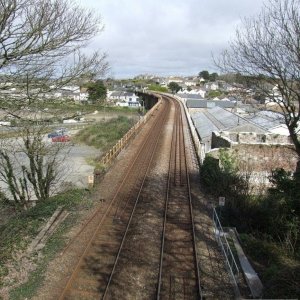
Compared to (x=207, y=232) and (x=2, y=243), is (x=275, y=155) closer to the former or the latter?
(x=207, y=232)

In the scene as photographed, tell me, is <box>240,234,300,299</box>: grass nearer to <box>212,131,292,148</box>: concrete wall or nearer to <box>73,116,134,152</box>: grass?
<box>212,131,292,148</box>: concrete wall

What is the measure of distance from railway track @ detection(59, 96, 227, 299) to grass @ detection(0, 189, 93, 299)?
0.84m

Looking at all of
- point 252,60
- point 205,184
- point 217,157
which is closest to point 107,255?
point 252,60

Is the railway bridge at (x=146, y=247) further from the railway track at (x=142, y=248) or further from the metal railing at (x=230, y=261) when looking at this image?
the metal railing at (x=230, y=261)

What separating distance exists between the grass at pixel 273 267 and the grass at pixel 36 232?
5.45 meters

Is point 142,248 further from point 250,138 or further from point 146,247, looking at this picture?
point 250,138

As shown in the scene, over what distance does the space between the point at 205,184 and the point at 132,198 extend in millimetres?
4001

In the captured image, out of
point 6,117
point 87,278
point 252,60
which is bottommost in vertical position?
point 87,278

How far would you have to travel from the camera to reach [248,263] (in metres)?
10.9

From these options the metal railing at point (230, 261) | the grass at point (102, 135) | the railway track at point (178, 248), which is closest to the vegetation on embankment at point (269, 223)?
the metal railing at point (230, 261)

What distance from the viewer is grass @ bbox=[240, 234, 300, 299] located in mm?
8906

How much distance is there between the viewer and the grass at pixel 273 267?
891cm

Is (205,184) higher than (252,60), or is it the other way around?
(252,60)

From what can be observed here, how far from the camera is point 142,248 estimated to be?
12359mm
